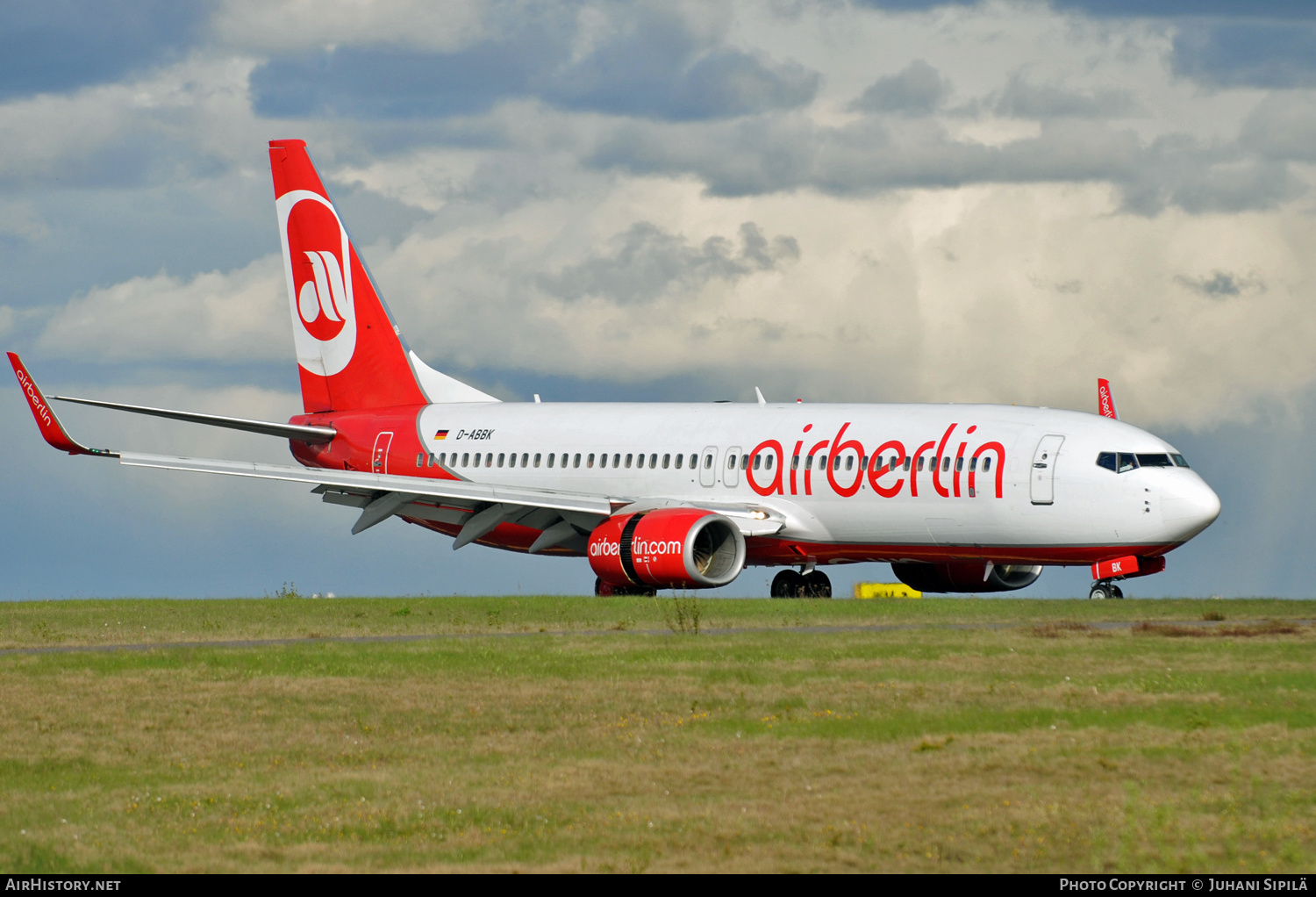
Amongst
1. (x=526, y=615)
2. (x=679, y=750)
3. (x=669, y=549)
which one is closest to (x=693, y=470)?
(x=669, y=549)

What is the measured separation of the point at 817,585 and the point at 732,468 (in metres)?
3.64

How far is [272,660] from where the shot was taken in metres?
24.1

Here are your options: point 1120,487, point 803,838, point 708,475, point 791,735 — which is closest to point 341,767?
point 791,735

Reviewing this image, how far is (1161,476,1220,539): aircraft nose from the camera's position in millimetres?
32594

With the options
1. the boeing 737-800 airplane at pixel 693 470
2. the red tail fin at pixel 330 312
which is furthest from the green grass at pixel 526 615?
the red tail fin at pixel 330 312

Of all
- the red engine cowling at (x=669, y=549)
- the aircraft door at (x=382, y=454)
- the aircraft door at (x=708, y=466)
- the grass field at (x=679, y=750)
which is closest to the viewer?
the grass field at (x=679, y=750)

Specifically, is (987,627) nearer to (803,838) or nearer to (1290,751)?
(1290,751)

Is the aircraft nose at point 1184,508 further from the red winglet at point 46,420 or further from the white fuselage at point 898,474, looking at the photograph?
the red winglet at point 46,420

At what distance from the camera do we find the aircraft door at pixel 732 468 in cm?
3862

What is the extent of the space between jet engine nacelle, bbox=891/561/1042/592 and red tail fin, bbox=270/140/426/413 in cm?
1566

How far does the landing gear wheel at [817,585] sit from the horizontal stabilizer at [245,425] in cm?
1481

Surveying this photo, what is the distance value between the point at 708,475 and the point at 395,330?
13.0 m

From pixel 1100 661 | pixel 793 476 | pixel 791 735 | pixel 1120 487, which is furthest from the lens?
pixel 793 476

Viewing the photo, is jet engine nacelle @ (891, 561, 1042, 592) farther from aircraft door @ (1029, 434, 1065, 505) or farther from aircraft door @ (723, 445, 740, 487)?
aircraft door @ (1029, 434, 1065, 505)
